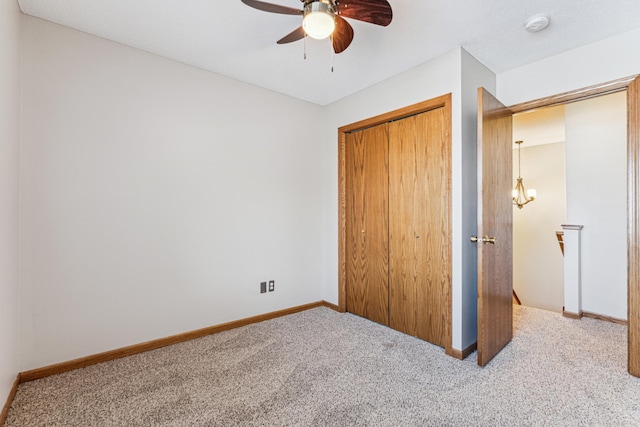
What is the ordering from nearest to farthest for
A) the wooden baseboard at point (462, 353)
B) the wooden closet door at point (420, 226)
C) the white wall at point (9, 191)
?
1. the white wall at point (9, 191)
2. the wooden baseboard at point (462, 353)
3. the wooden closet door at point (420, 226)

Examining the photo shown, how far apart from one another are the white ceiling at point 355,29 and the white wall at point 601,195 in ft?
4.63

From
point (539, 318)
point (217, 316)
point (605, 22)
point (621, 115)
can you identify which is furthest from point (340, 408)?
point (621, 115)

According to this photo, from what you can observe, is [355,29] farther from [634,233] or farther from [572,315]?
[572,315]

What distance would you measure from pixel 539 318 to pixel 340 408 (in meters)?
2.60

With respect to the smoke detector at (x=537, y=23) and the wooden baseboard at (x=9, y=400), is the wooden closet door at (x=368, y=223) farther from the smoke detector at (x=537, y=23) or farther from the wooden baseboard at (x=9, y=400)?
the wooden baseboard at (x=9, y=400)

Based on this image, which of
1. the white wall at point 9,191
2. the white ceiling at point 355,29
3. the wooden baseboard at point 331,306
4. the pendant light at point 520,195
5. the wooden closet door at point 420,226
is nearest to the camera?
the white wall at point 9,191

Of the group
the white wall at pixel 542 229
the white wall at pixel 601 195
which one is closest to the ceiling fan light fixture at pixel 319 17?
the white wall at pixel 601 195

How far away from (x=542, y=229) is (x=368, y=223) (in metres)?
4.32

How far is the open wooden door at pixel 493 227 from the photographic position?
215 cm

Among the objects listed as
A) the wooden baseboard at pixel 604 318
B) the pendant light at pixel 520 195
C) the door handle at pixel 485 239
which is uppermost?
the pendant light at pixel 520 195

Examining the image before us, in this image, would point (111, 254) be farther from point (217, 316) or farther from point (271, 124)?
point (271, 124)

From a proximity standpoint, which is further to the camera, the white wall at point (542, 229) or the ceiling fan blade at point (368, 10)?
the white wall at point (542, 229)

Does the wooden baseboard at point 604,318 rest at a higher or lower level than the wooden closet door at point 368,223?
lower

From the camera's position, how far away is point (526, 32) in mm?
2121
